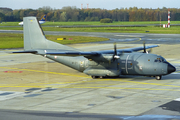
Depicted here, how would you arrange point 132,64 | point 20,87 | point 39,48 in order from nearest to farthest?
point 20,87 < point 132,64 < point 39,48

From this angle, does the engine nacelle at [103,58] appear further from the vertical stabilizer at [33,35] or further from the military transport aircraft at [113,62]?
the vertical stabilizer at [33,35]

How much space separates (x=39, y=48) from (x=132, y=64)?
11594 mm

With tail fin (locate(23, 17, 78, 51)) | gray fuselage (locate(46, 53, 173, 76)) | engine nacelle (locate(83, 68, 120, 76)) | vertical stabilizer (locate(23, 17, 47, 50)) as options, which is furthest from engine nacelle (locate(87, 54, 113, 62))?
vertical stabilizer (locate(23, 17, 47, 50))

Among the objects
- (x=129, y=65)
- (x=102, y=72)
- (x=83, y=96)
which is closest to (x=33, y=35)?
(x=102, y=72)

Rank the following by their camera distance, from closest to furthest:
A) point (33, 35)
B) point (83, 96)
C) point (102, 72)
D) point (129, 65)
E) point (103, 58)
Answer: point (83, 96) → point (129, 65) → point (103, 58) → point (102, 72) → point (33, 35)

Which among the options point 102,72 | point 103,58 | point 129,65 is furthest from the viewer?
point 102,72

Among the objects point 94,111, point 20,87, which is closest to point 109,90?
point 94,111

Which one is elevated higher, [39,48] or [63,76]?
[39,48]

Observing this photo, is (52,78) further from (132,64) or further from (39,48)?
(132,64)

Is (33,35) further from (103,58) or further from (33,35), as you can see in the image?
(103,58)

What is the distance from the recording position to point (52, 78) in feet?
99.7

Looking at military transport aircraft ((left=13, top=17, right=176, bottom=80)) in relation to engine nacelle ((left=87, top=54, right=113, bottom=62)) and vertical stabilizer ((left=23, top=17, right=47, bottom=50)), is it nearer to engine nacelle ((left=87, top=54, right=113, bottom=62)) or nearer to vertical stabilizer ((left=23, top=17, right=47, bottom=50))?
engine nacelle ((left=87, top=54, right=113, bottom=62))

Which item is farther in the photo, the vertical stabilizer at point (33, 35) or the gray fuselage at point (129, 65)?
the vertical stabilizer at point (33, 35)

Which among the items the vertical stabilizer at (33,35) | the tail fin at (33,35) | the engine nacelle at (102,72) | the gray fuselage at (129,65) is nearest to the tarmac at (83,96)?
the engine nacelle at (102,72)
